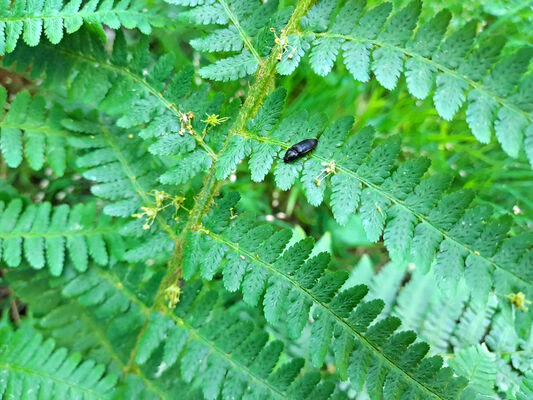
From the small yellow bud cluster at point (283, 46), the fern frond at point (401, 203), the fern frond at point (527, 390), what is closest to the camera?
the fern frond at point (401, 203)

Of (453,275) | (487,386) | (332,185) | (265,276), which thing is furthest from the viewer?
(487,386)

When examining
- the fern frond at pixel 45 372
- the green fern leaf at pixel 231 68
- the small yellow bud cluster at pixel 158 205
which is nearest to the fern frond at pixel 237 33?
the green fern leaf at pixel 231 68

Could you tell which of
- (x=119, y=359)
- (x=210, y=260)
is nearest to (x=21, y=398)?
(x=119, y=359)

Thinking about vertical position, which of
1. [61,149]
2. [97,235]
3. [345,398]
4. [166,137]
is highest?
[166,137]

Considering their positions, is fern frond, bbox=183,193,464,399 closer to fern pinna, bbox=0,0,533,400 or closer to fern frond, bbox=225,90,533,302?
fern pinna, bbox=0,0,533,400

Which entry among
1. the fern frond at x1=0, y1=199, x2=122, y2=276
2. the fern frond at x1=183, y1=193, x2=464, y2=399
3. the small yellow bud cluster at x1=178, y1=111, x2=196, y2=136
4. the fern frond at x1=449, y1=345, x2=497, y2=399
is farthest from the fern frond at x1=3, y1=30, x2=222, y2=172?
the fern frond at x1=449, y1=345, x2=497, y2=399

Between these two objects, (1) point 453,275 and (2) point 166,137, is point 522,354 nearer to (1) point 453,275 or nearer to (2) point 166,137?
(1) point 453,275

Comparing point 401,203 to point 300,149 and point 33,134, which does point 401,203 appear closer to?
point 300,149

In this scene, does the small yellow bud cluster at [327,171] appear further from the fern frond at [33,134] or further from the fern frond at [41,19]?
the fern frond at [33,134]
